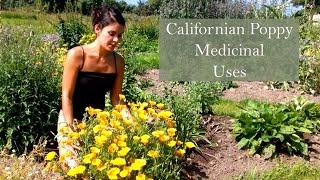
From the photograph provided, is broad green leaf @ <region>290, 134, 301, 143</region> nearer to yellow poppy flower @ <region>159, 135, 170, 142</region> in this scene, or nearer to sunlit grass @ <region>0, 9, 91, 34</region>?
yellow poppy flower @ <region>159, 135, 170, 142</region>

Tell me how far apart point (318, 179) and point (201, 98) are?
5.02 ft

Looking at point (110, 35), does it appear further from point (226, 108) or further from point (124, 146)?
point (226, 108)

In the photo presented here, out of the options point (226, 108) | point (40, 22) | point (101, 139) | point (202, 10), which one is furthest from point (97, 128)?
point (202, 10)

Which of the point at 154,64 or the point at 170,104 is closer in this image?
the point at 170,104

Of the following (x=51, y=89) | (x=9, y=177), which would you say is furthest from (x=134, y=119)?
(x=51, y=89)

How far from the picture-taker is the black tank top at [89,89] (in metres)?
3.97

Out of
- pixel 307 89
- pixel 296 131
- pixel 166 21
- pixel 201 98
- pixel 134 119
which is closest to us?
pixel 134 119

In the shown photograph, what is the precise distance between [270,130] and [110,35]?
1872mm

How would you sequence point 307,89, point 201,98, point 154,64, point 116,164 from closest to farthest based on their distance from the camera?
1. point 116,164
2. point 201,98
3. point 307,89
4. point 154,64

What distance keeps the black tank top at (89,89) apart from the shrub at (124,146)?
1.44 ft

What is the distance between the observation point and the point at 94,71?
397 cm

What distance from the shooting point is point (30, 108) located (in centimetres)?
457

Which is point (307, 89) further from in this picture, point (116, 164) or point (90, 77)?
point (116, 164)

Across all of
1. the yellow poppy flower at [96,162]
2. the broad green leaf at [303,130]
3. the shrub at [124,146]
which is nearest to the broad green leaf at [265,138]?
the broad green leaf at [303,130]
